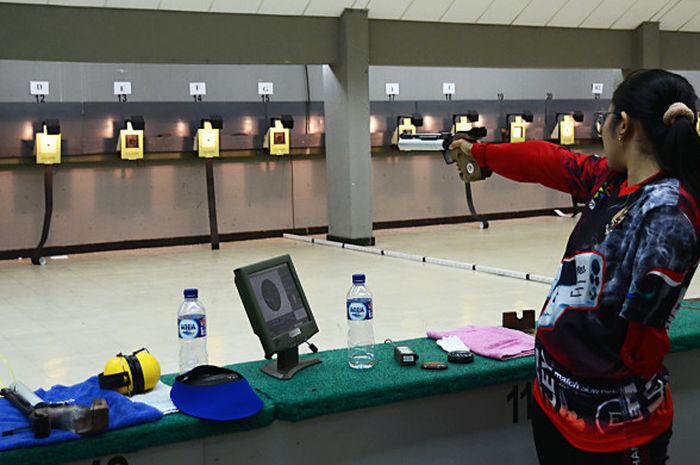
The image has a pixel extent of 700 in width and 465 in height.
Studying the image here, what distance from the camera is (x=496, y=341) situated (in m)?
2.79

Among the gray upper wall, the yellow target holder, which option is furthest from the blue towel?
the gray upper wall

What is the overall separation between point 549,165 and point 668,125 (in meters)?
0.48

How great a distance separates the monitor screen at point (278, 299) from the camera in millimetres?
2512

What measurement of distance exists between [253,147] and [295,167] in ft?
2.65

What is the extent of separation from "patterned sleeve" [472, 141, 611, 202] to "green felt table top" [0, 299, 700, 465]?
579 millimetres

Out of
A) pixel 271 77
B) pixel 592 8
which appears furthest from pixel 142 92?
pixel 592 8

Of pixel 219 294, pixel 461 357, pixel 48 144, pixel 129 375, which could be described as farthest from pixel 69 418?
pixel 48 144

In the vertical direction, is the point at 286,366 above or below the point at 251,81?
below

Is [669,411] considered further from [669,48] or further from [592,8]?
[669,48]

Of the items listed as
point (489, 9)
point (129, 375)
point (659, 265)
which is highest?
point (489, 9)

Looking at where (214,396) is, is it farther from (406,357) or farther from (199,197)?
(199,197)

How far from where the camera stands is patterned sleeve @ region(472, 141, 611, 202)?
2254 millimetres

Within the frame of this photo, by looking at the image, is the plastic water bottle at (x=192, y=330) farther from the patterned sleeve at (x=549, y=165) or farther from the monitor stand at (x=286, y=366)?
the patterned sleeve at (x=549, y=165)

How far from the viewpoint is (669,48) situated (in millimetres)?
13344
